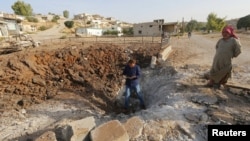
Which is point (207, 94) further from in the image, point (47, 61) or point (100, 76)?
point (47, 61)

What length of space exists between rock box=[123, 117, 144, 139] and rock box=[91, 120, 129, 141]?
0.19 metres

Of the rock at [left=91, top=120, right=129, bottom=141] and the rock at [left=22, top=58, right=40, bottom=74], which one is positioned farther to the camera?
the rock at [left=22, top=58, right=40, bottom=74]

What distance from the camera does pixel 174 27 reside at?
3844 cm

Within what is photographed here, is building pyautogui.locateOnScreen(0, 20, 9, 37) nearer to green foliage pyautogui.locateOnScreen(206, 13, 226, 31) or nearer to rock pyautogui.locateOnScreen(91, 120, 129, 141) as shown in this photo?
rock pyautogui.locateOnScreen(91, 120, 129, 141)

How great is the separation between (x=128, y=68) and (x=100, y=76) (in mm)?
4209

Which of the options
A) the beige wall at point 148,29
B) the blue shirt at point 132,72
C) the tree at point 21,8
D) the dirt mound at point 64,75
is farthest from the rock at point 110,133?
the tree at point 21,8

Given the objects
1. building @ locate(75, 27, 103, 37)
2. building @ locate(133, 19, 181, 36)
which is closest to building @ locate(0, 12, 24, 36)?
building @ locate(75, 27, 103, 37)

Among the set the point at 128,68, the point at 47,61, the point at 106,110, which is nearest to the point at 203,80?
the point at 128,68

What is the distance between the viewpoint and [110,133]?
3408 millimetres

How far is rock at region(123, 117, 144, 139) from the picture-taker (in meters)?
3.69

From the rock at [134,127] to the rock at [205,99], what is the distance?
1.81m

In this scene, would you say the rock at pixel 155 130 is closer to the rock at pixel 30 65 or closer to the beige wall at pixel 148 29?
the rock at pixel 30 65

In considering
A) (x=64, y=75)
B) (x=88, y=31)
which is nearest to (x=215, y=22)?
(x=88, y=31)

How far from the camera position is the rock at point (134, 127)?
3.69 metres
